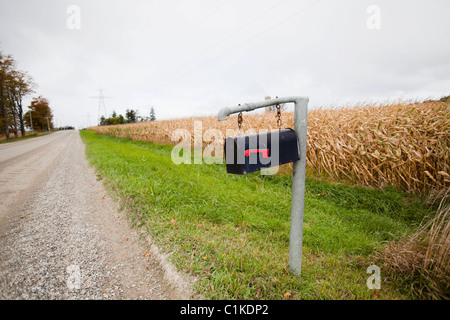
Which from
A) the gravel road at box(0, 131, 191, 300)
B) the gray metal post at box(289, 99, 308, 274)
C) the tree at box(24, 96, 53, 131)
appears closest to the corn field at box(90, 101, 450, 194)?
the gray metal post at box(289, 99, 308, 274)

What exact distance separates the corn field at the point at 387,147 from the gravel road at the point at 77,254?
4754 millimetres

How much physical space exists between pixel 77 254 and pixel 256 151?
2.35 meters

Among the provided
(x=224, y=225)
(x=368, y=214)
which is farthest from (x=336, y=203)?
(x=224, y=225)

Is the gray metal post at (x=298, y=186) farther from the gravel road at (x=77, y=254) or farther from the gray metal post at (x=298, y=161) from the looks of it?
the gravel road at (x=77, y=254)

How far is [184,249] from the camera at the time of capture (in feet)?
7.31

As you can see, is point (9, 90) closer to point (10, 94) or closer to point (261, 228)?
point (10, 94)

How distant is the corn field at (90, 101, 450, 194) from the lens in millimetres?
4238

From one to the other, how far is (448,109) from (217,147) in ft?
22.1

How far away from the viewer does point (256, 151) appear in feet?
4.67

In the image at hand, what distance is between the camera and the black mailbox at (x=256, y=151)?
1.39m

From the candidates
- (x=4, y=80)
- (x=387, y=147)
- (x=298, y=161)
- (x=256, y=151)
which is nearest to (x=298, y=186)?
(x=298, y=161)

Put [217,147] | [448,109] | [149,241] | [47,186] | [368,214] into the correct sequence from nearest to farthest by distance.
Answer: [149,241] < [368,214] < [448,109] < [47,186] < [217,147]

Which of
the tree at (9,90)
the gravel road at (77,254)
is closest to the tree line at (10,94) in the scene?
the tree at (9,90)
